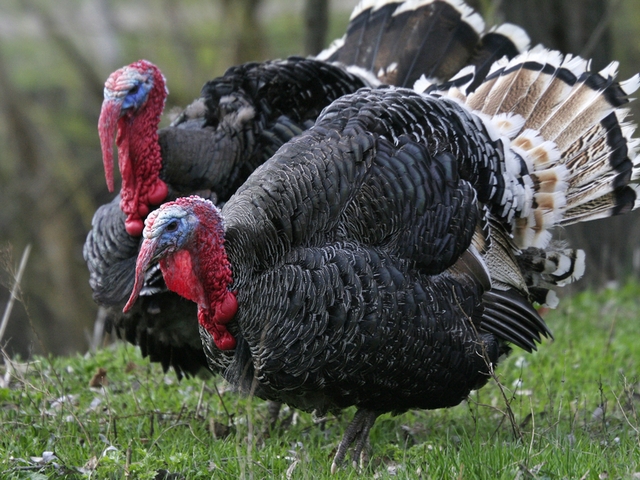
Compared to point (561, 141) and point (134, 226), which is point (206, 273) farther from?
point (561, 141)

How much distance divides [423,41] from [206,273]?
2.95 meters

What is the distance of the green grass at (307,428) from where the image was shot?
12.3ft

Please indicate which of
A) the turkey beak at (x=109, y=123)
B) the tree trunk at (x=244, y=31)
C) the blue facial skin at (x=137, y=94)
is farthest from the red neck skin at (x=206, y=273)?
the tree trunk at (x=244, y=31)

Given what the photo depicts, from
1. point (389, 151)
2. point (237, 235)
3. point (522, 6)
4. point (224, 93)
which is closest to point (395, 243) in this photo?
point (389, 151)

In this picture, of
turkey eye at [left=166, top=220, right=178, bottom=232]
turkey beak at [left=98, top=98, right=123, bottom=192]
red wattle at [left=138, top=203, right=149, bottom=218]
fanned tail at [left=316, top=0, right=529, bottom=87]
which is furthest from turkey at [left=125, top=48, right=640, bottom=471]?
turkey beak at [left=98, top=98, right=123, bottom=192]

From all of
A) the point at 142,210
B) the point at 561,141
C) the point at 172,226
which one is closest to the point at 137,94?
the point at 142,210

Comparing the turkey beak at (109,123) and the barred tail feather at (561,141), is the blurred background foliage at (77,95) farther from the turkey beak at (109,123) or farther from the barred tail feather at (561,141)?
the turkey beak at (109,123)

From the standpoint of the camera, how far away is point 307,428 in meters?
4.96

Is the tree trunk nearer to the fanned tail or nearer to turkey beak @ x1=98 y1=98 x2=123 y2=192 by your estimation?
the fanned tail

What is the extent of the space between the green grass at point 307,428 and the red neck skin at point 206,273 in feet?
1.47

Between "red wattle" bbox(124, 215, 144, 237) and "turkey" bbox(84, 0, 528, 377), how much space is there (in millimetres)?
38

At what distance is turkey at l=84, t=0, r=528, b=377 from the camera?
500 centimetres

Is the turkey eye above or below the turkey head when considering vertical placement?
above

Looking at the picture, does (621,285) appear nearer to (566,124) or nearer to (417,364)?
(566,124)
